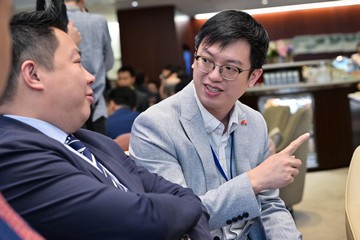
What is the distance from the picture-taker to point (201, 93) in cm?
191

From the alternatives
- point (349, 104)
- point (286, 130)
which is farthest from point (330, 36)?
point (286, 130)

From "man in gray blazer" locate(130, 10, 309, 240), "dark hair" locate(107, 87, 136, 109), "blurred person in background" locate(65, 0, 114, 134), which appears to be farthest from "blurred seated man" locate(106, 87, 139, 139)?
"man in gray blazer" locate(130, 10, 309, 240)

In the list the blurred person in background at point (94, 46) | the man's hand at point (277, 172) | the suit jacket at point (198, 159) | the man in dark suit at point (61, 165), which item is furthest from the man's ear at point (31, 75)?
the blurred person in background at point (94, 46)

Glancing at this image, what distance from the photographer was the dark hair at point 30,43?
1245 millimetres

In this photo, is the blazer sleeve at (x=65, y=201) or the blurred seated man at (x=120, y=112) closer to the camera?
the blazer sleeve at (x=65, y=201)

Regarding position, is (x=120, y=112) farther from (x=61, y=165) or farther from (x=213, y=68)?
(x=61, y=165)

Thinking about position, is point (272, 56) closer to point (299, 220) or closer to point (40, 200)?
point (299, 220)

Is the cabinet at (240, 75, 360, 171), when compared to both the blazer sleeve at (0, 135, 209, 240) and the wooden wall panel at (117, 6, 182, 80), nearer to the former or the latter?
the blazer sleeve at (0, 135, 209, 240)

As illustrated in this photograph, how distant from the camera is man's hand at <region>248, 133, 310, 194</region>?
1.66 meters

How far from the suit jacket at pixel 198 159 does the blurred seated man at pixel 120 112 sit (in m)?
2.32

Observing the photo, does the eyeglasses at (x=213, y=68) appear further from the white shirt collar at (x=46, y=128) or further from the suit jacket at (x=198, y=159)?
the white shirt collar at (x=46, y=128)

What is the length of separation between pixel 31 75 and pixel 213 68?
0.80 meters

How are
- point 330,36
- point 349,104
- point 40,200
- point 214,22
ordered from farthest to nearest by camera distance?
point 330,36 < point 349,104 < point 214,22 < point 40,200

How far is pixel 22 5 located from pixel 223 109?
440 inches
